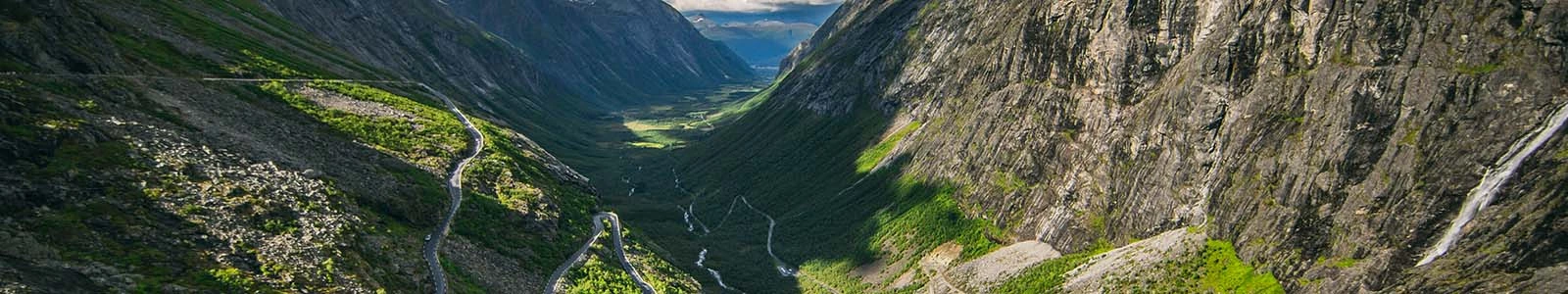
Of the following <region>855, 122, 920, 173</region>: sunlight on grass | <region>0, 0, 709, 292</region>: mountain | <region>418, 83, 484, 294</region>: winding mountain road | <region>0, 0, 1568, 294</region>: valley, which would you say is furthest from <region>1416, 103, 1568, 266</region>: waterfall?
<region>855, 122, 920, 173</region>: sunlight on grass

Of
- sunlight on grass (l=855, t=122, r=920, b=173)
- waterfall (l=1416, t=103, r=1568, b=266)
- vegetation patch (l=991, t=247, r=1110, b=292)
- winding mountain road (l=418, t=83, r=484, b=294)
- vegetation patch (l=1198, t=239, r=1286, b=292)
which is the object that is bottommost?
sunlight on grass (l=855, t=122, r=920, b=173)

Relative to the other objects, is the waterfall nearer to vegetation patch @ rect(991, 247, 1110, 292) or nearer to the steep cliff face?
the steep cliff face

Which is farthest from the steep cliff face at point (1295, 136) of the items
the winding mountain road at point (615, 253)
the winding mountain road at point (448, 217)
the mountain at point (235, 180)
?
the winding mountain road at point (448, 217)

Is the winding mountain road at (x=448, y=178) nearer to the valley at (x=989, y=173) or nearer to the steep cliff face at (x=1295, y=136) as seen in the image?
the valley at (x=989, y=173)

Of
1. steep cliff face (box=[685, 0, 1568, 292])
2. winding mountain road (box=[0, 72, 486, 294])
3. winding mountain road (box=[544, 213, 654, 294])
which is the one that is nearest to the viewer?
steep cliff face (box=[685, 0, 1568, 292])

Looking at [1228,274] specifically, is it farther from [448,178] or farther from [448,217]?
[448,178]

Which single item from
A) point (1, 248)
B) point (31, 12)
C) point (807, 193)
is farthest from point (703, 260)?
point (1, 248)
